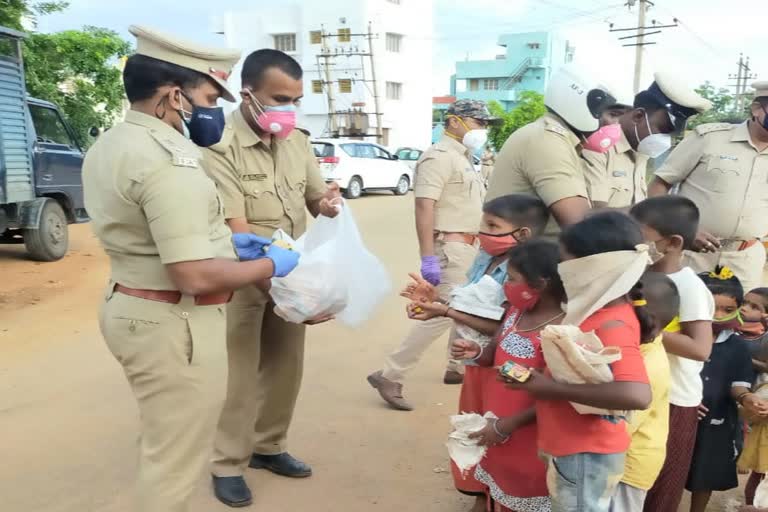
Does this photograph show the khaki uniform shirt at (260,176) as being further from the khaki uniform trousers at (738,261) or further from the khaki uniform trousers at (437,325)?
the khaki uniform trousers at (738,261)

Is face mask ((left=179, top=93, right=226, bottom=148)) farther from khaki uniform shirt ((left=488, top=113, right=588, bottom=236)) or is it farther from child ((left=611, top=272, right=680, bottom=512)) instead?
child ((left=611, top=272, right=680, bottom=512))

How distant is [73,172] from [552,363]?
8.95 metres

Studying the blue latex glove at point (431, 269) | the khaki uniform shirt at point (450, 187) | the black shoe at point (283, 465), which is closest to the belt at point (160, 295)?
the black shoe at point (283, 465)

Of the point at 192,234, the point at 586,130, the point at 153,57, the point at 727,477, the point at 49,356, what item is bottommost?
the point at 49,356

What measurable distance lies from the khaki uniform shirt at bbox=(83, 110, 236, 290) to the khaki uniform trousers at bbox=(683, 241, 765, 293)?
2.76 meters

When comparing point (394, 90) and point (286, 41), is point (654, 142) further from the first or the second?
point (286, 41)

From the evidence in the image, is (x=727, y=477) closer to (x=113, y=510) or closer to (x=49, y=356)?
(x=113, y=510)

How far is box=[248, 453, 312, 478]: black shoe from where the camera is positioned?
3.29 metres

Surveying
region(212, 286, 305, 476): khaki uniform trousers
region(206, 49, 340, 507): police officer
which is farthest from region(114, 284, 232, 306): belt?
region(212, 286, 305, 476): khaki uniform trousers

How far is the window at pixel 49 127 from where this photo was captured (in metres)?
8.95

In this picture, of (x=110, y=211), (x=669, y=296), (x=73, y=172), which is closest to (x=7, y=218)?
(x=73, y=172)

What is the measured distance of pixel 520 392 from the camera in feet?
7.63

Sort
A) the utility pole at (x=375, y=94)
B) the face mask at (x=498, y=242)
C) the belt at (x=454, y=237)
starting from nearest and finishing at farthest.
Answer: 1. the face mask at (x=498, y=242)
2. the belt at (x=454, y=237)
3. the utility pole at (x=375, y=94)

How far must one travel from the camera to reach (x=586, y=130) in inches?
111
